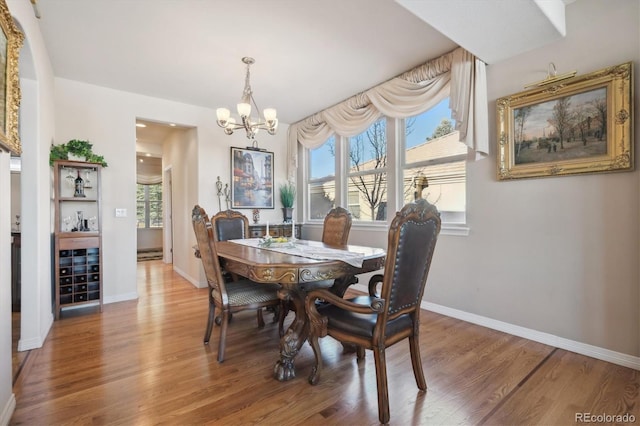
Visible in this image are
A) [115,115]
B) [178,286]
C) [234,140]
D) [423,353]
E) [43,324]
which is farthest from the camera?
[234,140]

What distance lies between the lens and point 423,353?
2.29 metres

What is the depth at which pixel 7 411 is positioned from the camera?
1520 mm

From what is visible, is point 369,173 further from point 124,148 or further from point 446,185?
point 124,148

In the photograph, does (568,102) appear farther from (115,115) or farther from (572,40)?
(115,115)

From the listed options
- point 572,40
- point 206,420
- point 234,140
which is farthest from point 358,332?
point 234,140

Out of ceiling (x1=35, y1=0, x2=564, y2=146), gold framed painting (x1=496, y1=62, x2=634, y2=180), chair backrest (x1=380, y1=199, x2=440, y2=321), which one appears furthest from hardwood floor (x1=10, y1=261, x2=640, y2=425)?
ceiling (x1=35, y1=0, x2=564, y2=146)

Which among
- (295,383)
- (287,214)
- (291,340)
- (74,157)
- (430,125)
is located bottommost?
(295,383)

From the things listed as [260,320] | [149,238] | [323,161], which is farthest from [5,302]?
[149,238]

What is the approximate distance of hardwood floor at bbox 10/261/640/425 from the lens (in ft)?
5.20

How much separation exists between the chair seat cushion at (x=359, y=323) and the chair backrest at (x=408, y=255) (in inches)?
3.3

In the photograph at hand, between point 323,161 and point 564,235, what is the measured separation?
336 cm

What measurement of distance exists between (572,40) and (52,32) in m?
4.25

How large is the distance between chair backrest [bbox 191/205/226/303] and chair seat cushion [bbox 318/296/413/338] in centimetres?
81

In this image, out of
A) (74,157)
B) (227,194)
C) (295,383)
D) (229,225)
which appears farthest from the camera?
(227,194)
